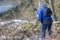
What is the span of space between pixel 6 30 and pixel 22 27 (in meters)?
0.77

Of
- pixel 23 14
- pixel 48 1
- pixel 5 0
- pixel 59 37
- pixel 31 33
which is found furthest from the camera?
pixel 5 0

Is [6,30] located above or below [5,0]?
below

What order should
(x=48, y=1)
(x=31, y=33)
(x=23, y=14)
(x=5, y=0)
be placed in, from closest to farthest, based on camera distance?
1. (x=31, y=33)
2. (x=48, y=1)
3. (x=23, y=14)
4. (x=5, y=0)

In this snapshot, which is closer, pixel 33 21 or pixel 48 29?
pixel 48 29

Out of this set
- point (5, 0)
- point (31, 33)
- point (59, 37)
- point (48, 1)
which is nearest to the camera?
point (59, 37)

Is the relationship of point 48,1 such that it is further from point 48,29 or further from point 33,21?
point 48,29

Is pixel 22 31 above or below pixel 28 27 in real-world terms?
below

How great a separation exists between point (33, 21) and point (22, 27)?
550 millimetres

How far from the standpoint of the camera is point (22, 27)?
390 inches

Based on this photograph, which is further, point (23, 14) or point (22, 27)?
point (23, 14)

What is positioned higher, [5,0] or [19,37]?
[5,0]

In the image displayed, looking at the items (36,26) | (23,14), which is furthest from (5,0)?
(36,26)

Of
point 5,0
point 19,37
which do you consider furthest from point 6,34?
point 5,0

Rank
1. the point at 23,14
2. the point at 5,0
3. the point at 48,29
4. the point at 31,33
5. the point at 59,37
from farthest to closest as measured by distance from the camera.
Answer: the point at 5,0 → the point at 23,14 → the point at 31,33 → the point at 59,37 → the point at 48,29
